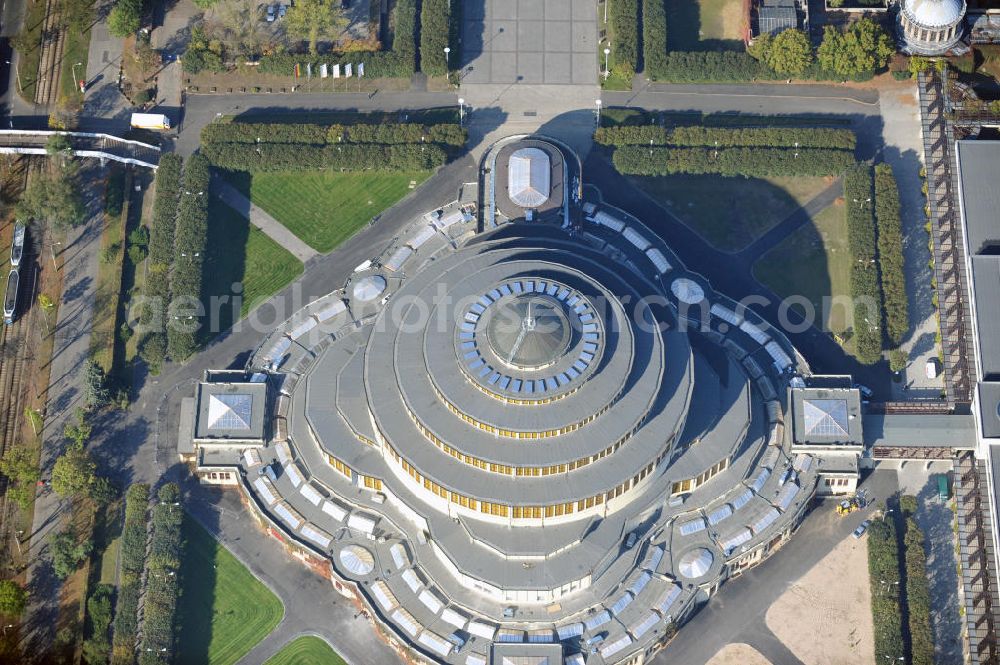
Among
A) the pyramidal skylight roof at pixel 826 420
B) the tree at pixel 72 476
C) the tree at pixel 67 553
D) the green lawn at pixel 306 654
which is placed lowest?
the green lawn at pixel 306 654

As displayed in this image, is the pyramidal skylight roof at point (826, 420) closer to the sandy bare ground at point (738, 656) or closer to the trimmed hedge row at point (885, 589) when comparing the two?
the trimmed hedge row at point (885, 589)

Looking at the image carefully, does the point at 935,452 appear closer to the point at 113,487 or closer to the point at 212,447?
the point at 212,447

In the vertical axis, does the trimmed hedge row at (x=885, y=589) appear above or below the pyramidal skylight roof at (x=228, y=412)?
below

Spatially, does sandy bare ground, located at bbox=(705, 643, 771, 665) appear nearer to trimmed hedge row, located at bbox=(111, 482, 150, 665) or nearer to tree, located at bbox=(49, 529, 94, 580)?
trimmed hedge row, located at bbox=(111, 482, 150, 665)

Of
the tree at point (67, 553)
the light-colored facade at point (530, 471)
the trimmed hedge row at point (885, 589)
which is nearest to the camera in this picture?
the light-colored facade at point (530, 471)

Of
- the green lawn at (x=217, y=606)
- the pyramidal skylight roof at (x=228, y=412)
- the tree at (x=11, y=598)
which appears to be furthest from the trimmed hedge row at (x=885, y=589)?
the tree at (x=11, y=598)

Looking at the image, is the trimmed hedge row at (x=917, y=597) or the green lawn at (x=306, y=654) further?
the green lawn at (x=306, y=654)

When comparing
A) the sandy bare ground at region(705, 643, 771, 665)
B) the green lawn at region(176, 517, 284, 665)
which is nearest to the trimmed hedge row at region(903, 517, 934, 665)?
the sandy bare ground at region(705, 643, 771, 665)
